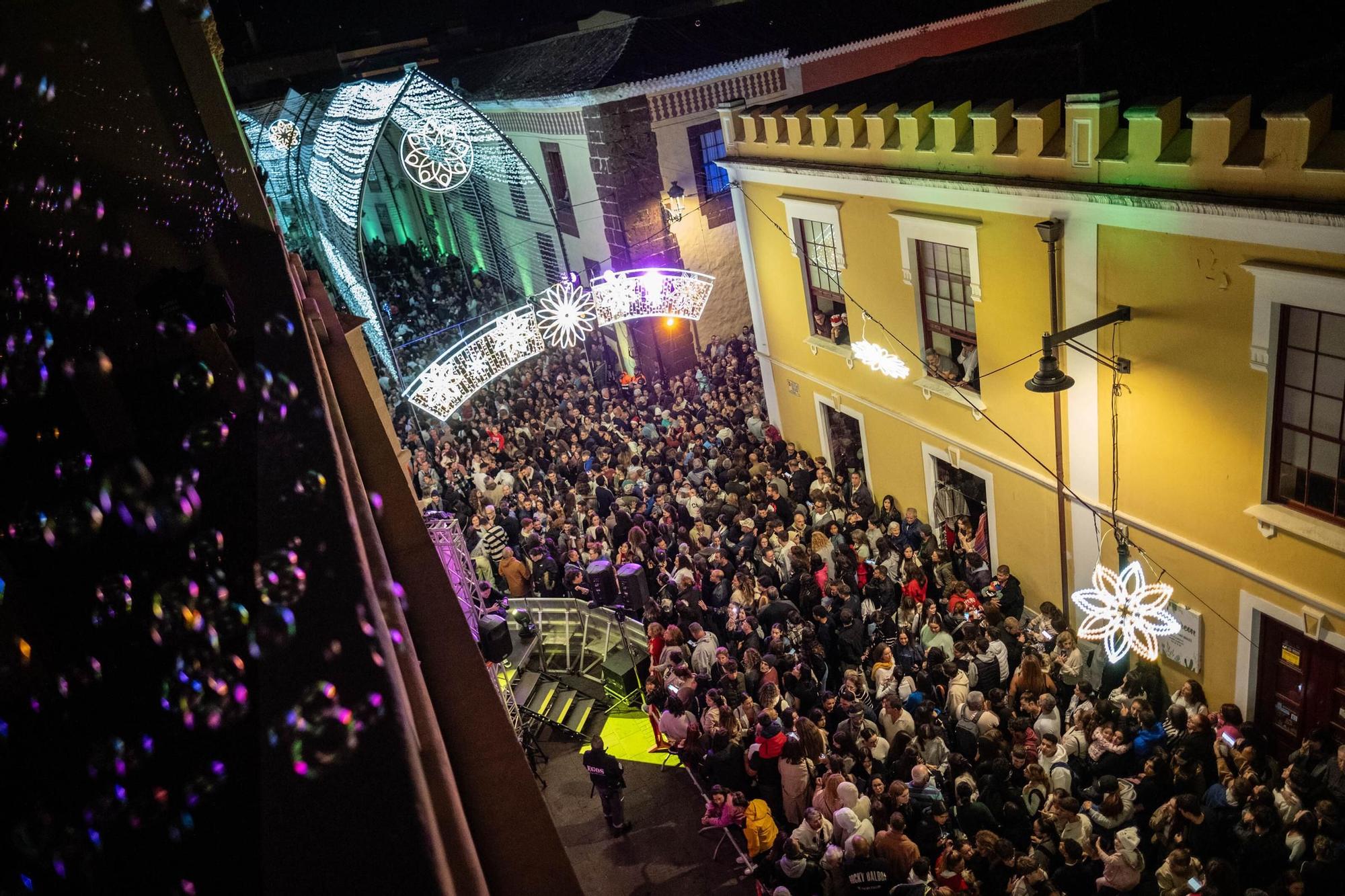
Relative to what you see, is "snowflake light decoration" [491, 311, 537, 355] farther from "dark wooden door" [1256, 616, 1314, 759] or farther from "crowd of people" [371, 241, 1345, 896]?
"dark wooden door" [1256, 616, 1314, 759]

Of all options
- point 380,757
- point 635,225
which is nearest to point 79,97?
point 380,757

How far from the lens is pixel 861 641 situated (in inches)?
369

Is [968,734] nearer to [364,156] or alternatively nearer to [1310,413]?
[1310,413]

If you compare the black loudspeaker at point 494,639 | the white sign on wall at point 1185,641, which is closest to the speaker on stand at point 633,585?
the black loudspeaker at point 494,639

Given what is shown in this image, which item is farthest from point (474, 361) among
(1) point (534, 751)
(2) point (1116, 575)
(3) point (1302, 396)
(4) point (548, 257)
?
(4) point (548, 257)

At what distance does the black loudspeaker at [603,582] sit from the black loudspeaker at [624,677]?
0.75 meters

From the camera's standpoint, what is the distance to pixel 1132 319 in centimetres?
829

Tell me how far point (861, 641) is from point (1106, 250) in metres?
4.79

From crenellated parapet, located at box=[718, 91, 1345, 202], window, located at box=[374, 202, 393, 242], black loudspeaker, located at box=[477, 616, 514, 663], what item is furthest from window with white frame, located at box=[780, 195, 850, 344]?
window, located at box=[374, 202, 393, 242]

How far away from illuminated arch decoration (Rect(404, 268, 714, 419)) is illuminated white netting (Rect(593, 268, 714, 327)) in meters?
0.01

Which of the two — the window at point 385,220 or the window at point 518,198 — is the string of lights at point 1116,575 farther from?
the window at point 385,220

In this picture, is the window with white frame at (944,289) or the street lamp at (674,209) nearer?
the window with white frame at (944,289)

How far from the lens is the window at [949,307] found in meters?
10.5

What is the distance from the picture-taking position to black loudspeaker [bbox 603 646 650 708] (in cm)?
1113
